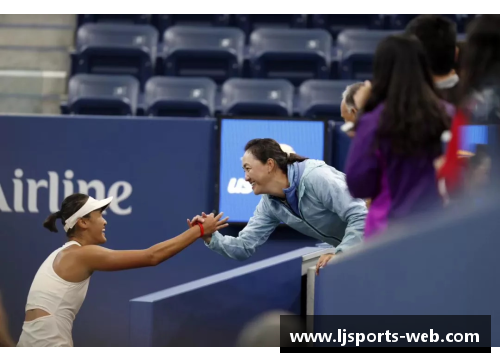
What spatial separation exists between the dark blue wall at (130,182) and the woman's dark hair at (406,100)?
3.33 meters

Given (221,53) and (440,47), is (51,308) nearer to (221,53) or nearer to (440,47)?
(440,47)

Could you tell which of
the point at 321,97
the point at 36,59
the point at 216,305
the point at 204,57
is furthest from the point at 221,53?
the point at 216,305

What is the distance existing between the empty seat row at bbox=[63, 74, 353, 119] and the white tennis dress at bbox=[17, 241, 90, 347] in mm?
3155

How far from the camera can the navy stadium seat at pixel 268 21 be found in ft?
28.3

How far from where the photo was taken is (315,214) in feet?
13.4

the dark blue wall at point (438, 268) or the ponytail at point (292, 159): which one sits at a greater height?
the ponytail at point (292, 159)

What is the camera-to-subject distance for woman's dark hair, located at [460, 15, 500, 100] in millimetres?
2418

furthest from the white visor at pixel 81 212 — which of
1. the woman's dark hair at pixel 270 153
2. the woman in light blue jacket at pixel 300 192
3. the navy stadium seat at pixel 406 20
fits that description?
the navy stadium seat at pixel 406 20

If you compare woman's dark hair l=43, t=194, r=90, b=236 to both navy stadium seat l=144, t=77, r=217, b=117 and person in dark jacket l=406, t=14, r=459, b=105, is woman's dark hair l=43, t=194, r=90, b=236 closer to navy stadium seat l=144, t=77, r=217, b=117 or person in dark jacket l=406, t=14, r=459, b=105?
person in dark jacket l=406, t=14, r=459, b=105

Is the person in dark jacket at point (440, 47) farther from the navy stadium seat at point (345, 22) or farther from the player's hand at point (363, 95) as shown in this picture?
the navy stadium seat at point (345, 22)

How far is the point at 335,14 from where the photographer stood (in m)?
8.75

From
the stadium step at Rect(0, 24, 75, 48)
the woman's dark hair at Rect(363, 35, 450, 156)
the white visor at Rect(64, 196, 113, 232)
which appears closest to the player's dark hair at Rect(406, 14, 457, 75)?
the woman's dark hair at Rect(363, 35, 450, 156)

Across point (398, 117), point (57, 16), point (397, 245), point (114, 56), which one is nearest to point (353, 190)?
point (398, 117)

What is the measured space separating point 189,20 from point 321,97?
219 centimetres
